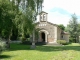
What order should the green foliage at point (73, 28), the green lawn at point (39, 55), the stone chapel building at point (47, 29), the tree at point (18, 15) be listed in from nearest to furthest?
1. the green lawn at point (39, 55)
2. the tree at point (18, 15)
3. the stone chapel building at point (47, 29)
4. the green foliage at point (73, 28)

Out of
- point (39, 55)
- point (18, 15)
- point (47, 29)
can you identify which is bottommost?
point (39, 55)

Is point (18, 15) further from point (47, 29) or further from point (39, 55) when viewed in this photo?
point (47, 29)

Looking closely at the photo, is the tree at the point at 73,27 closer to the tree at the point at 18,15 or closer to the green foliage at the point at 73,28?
the green foliage at the point at 73,28

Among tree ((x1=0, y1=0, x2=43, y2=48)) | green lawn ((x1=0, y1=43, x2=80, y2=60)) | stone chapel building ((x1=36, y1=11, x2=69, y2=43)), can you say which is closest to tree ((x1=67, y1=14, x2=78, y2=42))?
stone chapel building ((x1=36, y1=11, x2=69, y2=43))

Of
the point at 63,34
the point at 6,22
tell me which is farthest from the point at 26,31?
the point at 63,34

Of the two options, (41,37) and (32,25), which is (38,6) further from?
(41,37)

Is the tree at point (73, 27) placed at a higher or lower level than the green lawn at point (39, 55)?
higher

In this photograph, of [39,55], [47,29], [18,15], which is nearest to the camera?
[39,55]

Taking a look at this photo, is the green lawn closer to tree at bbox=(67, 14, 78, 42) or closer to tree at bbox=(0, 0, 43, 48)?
tree at bbox=(0, 0, 43, 48)

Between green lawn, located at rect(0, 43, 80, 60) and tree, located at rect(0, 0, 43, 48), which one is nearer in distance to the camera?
green lawn, located at rect(0, 43, 80, 60)

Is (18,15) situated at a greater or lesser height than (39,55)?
greater

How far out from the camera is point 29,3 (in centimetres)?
2898

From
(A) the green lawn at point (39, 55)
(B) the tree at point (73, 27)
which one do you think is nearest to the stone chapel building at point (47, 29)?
(B) the tree at point (73, 27)

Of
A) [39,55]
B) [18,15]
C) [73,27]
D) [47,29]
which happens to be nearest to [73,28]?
[73,27]
